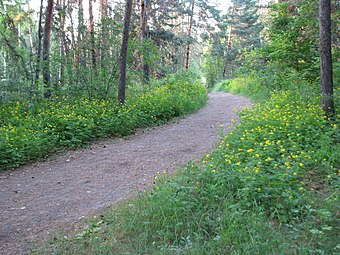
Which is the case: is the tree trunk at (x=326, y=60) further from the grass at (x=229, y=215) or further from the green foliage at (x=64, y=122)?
the green foliage at (x=64, y=122)

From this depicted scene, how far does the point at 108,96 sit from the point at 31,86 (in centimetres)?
266

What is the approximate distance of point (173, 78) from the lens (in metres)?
17.8

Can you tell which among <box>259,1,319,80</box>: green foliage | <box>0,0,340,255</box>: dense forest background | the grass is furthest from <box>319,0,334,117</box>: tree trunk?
<box>259,1,319,80</box>: green foliage

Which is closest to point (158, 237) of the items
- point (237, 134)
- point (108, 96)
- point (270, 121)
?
point (237, 134)

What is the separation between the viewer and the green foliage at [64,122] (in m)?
6.73

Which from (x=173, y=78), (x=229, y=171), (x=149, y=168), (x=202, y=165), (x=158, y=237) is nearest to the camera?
(x=158, y=237)

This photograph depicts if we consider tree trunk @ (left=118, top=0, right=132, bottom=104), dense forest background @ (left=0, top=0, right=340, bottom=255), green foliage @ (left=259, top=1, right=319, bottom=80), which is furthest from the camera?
green foliage @ (left=259, top=1, right=319, bottom=80)

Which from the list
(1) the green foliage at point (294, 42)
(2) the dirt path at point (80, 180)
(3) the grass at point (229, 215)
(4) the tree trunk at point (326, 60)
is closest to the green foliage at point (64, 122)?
(2) the dirt path at point (80, 180)

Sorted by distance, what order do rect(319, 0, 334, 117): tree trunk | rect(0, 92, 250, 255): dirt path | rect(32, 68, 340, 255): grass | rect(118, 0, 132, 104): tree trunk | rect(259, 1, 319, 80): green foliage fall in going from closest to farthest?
1. rect(32, 68, 340, 255): grass
2. rect(0, 92, 250, 255): dirt path
3. rect(319, 0, 334, 117): tree trunk
4. rect(118, 0, 132, 104): tree trunk
5. rect(259, 1, 319, 80): green foliage

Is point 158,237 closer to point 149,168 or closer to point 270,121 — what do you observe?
point 149,168

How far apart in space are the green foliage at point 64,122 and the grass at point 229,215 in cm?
352

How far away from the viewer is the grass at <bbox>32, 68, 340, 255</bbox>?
3051 mm

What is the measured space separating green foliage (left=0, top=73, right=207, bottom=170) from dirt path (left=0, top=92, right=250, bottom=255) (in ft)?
1.38

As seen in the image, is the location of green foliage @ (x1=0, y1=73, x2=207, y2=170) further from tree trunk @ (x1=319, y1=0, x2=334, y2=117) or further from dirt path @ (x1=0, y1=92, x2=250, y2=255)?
tree trunk @ (x1=319, y1=0, x2=334, y2=117)
